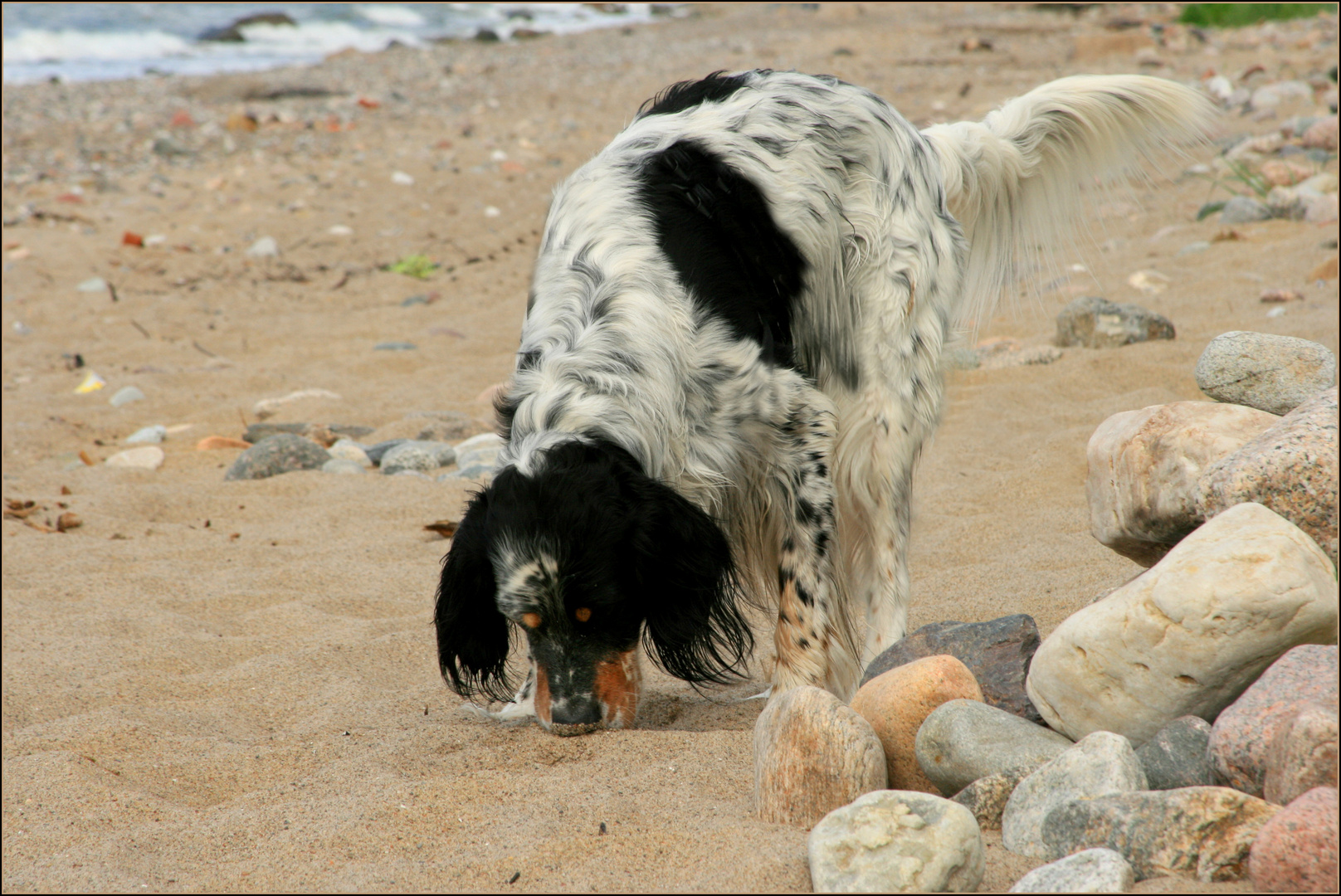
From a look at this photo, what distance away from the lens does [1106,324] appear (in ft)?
17.0

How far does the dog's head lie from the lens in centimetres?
238

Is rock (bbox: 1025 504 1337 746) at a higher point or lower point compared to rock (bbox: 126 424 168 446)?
higher

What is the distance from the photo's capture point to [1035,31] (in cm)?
1630

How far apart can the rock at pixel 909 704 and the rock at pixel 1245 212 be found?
18.8ft

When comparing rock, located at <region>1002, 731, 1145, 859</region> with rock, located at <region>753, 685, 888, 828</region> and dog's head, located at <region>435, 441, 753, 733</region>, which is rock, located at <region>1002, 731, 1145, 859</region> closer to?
rock, located at <region>753, 685, 888, 828</region>

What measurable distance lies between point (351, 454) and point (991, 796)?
352 cm

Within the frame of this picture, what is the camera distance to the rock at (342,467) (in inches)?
183

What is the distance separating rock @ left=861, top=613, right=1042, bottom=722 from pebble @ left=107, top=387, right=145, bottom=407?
4.53 metres

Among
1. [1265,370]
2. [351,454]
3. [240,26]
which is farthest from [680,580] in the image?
[240,26]

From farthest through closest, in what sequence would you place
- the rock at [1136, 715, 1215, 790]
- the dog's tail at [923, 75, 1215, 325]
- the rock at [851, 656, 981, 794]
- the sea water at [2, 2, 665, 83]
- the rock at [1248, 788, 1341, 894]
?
the sea water at [2, 2, 665, 83], the dog's tail at [923, 75, 1215, 325], the rock at [851, 656, 981, 794], the rock at [1136, 715, 1215, 790], the rock at [1248, 788, 1341, 894]

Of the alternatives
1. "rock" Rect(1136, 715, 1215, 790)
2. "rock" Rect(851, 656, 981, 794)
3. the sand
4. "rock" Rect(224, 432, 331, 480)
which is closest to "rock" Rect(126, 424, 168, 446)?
the sand

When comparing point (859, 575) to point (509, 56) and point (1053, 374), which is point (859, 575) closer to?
point (1053, 374)

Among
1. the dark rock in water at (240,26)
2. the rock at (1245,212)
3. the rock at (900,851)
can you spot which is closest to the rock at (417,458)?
the rock at (900,851)

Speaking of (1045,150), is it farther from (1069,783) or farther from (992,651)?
(1069,783)
